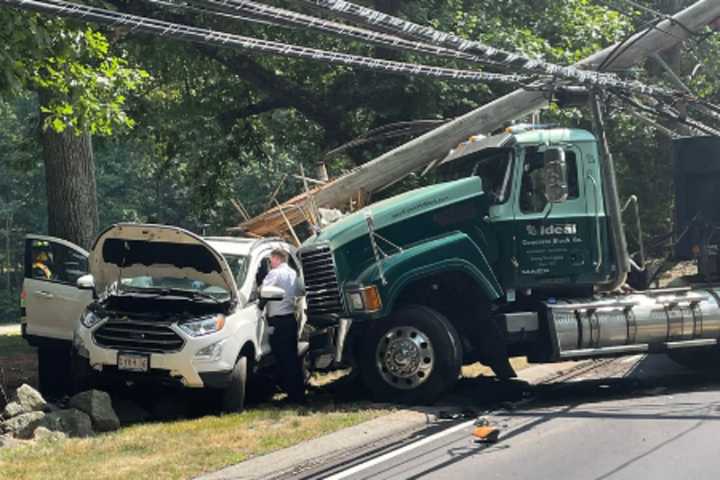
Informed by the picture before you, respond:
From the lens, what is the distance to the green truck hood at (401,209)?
1120 cm

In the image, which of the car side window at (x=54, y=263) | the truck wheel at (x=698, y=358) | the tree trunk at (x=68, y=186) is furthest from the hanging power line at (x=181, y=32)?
the tree trunk at (x=68, y=186)

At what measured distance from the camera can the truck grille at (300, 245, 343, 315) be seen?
11172 millimetres

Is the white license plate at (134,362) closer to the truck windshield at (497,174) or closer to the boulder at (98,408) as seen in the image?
the boulder at (98,408)

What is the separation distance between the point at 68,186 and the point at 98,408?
23.6 ft

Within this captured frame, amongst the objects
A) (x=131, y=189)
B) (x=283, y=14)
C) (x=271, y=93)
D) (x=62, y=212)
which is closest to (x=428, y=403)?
(x=283, y=14)

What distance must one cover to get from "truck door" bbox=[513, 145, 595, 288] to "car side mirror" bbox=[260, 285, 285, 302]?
2784mm

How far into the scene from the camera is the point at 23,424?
9352 mm

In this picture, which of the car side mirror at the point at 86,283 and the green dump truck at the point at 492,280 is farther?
the green dump truck at the point at 492,280

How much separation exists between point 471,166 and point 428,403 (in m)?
3.06

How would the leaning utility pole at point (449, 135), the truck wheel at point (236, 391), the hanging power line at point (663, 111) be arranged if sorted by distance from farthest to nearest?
1. the leaning utility pole at point (449, 135)
2. the hanging power line at point (663, 111)
3. the truck wheel at point (236, 391)

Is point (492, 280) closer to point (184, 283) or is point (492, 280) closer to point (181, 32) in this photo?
point (184, 283)

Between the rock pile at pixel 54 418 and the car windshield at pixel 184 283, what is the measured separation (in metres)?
1.48

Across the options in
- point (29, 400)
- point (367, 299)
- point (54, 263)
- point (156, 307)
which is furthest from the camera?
point (54, 263)

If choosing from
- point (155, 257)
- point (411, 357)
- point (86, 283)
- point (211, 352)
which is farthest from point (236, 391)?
point (86, 283)
